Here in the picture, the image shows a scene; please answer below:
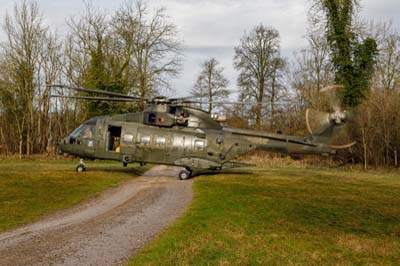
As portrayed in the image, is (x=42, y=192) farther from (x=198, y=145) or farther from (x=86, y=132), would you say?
(x=198, y=145)

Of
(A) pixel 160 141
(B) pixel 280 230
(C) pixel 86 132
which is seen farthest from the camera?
(C) pixel 86 132

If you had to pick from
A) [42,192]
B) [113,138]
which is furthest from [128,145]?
[42,192]

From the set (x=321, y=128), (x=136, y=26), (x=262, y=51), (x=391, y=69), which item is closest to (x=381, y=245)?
(x=321, y=128)

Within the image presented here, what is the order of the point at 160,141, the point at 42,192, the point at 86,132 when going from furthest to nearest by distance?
the point at 86,132 → the point at 160,141 → the point at 42,192

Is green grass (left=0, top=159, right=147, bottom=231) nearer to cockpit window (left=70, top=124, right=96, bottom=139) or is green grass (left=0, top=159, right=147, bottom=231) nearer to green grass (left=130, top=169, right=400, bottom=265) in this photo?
cockpit window (left=70, top=124, right=96, bottom=139)

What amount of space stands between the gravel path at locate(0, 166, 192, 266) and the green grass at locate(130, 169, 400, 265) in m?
0.54

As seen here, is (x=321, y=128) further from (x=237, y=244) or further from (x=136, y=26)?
(x=136, y=26)

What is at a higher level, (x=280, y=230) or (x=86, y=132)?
(x=86, y=132)

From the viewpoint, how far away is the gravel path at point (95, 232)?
702 centimetres

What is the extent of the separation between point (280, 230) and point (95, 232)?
176 inches

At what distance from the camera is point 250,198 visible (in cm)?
1403

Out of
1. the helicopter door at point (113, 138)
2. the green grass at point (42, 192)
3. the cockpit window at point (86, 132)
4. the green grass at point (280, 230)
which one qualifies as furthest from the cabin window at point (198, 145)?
the cockpit window at point (86, 132)

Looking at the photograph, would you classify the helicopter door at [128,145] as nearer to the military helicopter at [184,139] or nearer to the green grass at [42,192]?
the military helicopter at [184,139]

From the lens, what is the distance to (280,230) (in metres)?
9.38
